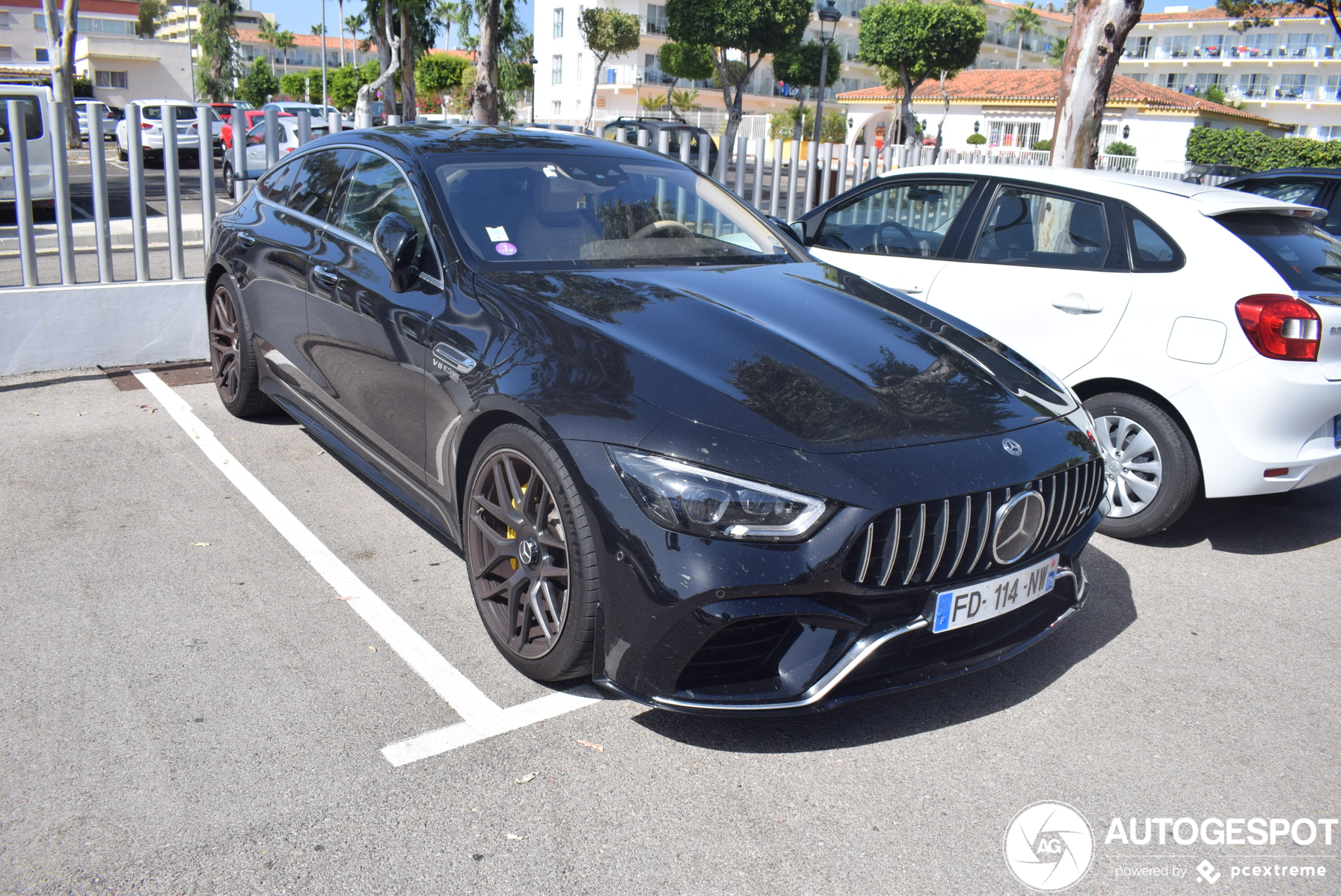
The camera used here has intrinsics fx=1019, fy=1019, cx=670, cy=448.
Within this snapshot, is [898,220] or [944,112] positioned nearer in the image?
[898,220]

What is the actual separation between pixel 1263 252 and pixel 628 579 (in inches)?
137

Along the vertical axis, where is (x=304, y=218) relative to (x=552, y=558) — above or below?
above

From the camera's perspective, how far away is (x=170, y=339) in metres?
6.87

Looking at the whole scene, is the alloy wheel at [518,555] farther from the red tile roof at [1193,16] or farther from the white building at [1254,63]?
the red tile roof at [1193,16]

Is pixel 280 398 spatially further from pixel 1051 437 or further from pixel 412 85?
pixel 412 85

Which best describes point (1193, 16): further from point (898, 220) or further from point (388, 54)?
point (898, 220)

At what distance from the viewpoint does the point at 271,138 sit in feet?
23.8

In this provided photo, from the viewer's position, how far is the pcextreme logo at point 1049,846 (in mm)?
2488

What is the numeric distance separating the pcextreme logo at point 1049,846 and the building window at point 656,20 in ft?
244

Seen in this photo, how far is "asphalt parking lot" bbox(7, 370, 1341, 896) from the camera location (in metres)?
2.44

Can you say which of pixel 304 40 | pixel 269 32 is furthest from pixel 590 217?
pixel 304 40

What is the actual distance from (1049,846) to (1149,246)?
312 cm

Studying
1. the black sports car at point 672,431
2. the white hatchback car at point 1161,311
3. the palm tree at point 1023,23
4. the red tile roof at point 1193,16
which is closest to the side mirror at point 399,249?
the black sports car at point 672,431

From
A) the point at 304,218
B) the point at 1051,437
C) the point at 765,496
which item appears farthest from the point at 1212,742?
the point at 304,218
